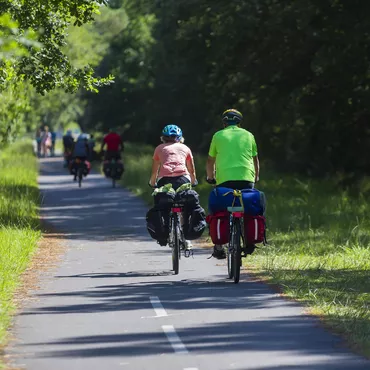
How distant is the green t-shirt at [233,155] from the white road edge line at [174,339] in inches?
156

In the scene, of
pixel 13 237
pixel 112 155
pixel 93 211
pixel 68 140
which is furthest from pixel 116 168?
pixel 13 237

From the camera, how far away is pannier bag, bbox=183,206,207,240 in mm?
16500

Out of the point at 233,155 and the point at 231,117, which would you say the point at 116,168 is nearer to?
the point at 231,117

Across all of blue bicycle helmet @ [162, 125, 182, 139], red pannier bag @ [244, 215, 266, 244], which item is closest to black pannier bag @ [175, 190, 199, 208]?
blue bicycle helmet @ [162, 125, 182, 139]

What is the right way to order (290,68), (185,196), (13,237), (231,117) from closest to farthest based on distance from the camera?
(231,117), (185,196), (13,237), (290,68)

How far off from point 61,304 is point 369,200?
18865 millimetres

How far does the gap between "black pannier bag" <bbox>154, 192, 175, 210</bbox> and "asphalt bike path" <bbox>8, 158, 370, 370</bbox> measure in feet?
2.85

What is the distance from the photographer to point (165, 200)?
16.3m

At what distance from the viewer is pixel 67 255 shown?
19.6 m

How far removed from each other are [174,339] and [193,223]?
5.59 m

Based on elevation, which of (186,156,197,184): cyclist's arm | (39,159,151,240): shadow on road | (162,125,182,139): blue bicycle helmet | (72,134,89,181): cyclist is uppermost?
(162,125,182,139): blue bicycle helmet

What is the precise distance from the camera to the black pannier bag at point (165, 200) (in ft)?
53.5

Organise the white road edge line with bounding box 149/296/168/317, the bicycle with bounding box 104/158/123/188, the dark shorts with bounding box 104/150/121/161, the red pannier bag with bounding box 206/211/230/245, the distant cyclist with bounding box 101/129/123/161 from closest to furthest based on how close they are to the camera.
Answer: the white road edge line with bounding box 149/296/168/317
the red pannier bag with bounding box 206/211/230/245
the distant cyclist with bounding box 101/129/123/161
the bicycle with bounding box 104/158/123/188
the dark shorts with bounding box 104/150/121/161

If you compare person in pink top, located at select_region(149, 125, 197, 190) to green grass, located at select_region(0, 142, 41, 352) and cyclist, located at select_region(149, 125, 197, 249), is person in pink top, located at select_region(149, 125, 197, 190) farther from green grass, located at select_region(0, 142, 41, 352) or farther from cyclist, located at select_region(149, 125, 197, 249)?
green grass, located at select_region(0, 142, 41, 352)
